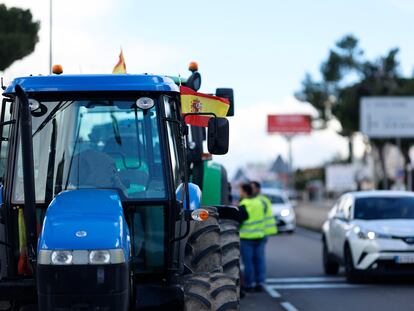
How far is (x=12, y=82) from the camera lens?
820 cm

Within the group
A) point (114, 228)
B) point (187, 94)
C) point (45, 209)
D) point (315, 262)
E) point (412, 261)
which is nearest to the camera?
point (114, 228)

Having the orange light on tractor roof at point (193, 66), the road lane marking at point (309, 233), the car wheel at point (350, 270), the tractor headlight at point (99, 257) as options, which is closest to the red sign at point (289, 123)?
the road lane marking at point (309, 233)

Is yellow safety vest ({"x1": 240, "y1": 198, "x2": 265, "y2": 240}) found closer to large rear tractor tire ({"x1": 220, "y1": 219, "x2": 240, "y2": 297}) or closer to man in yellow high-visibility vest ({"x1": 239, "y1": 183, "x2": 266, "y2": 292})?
man in yellow high-visibility vest ({"x1": 239, "y1": 183, "x2": 266, "y2": 292})

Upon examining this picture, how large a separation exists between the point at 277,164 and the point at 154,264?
107 ft

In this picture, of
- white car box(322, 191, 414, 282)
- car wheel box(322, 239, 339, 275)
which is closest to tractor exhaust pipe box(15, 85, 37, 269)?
white car box(322, 191, 414, 282)

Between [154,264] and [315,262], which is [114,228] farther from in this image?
[315,262]

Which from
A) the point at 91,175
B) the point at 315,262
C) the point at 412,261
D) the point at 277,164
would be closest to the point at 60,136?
the point at 91,175

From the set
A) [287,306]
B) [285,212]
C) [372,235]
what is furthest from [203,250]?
[285,212]

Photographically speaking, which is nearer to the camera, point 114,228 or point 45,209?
point 114,228

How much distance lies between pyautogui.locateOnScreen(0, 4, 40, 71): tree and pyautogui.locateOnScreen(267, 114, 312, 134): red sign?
5778 cm

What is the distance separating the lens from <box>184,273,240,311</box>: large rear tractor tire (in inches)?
305

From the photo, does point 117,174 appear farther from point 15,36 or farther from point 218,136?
point 15,36

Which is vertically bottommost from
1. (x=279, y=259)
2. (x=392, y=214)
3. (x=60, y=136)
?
(x=279, y=259)

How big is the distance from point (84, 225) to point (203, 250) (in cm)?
212
